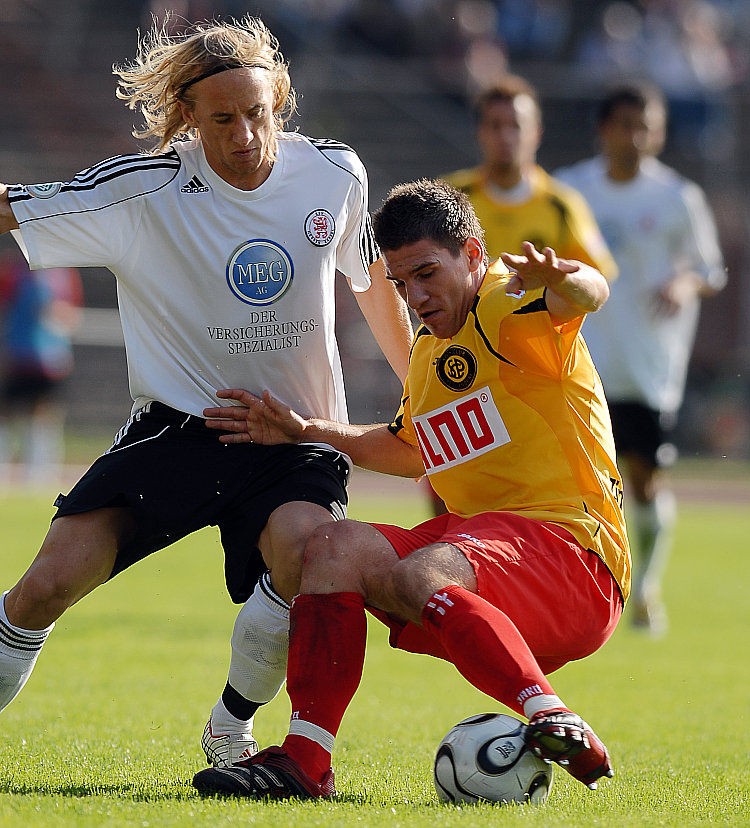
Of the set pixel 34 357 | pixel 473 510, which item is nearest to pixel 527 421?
pixel 473 510

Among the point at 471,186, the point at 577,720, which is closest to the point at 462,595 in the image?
the point at 577,720

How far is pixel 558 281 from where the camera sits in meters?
3.96

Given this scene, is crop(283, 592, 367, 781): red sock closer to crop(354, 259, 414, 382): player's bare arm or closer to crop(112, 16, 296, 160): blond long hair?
crop(354, 259, 414, 382): player's bare arm

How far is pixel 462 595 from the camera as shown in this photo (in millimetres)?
3848

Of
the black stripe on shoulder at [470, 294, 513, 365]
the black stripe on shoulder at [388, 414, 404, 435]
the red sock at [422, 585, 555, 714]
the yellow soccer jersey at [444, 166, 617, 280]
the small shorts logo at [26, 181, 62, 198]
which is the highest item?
the yellow soccer jersey at [444, 166, 617, 280]

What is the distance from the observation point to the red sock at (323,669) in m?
3.89

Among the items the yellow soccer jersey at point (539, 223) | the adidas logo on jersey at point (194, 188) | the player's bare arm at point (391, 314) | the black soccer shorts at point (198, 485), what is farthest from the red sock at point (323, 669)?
the yellow soccer jersey at point (539, 223)

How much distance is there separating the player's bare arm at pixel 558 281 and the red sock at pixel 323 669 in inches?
41.7

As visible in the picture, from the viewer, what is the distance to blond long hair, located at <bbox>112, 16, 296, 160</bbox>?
14.5 feet

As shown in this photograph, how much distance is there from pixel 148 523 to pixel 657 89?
19.3m

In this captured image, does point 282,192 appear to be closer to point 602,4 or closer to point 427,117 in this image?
point 427,117

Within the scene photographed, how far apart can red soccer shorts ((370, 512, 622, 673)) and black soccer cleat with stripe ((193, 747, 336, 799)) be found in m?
0.59

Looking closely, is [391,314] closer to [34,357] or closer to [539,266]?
[539,266]

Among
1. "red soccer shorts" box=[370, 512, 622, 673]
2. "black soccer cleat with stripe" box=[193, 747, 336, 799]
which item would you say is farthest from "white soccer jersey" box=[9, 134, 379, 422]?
"black soccer cleat with stripe" box=[193, 747, 336, 799]
